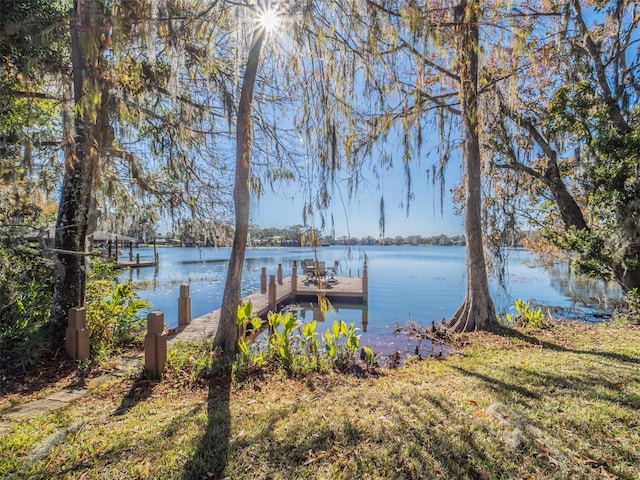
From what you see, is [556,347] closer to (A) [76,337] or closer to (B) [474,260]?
(B) [474,260]

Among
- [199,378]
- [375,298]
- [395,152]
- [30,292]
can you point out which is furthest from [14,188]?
[375,298]

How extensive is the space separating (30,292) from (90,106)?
3.31 m

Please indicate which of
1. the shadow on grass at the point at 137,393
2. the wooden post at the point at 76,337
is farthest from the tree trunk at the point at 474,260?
the wooden post at the point at 76,337

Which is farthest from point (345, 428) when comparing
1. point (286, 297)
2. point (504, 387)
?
point (286, 297)

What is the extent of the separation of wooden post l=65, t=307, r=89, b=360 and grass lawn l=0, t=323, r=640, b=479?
11.5 inches

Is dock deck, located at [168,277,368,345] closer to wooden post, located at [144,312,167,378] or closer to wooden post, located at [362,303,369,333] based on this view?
wooden post, located at [362,303,369,333]

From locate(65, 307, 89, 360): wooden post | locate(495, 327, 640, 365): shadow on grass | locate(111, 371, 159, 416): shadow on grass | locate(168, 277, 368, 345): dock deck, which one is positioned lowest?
locate(168, 277, 368, 345): dock deck

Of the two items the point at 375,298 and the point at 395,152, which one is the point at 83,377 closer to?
the point at 395,152

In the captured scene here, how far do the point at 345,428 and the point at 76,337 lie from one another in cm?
334

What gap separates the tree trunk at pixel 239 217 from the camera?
3.70 meters

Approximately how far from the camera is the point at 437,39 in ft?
8.06

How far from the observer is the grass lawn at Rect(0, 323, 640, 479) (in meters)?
1.72

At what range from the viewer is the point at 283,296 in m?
10.9

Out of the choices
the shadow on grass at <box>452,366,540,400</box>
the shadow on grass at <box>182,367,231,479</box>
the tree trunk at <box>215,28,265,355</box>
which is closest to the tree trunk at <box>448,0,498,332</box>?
the shadow on grass at <box>452,366,540,400</box>
